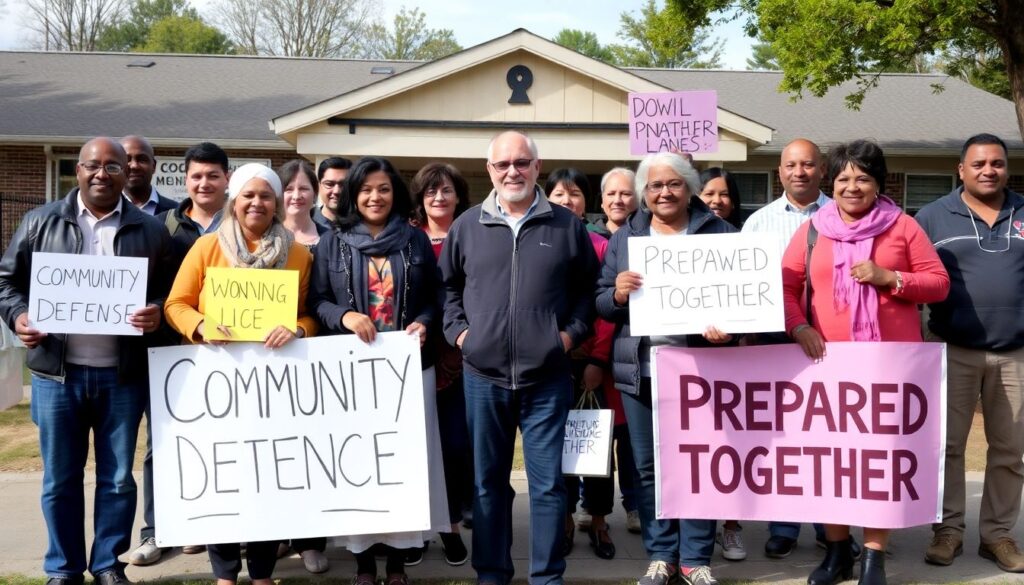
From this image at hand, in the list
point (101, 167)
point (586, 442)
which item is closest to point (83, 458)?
point (101, 167)

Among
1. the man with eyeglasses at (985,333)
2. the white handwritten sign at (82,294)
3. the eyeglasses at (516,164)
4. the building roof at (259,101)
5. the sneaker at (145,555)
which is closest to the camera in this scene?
the white handwritten sign at (82,294)

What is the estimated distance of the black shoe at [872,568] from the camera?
4.69 meters

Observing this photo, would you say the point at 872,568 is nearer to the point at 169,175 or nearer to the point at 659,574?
the point at 659,574

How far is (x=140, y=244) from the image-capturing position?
15.0 feet

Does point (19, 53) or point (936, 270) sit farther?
point (19, 53)

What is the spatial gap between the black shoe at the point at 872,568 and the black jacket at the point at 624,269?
4.14 feet

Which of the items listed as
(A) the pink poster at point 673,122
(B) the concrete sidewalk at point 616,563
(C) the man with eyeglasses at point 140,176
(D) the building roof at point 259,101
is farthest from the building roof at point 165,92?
(B) the concrete sidewalk at point 616,563

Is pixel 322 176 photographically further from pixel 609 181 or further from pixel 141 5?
pixel 141 5

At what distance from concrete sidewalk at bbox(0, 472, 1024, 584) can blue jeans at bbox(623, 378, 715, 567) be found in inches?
12.1

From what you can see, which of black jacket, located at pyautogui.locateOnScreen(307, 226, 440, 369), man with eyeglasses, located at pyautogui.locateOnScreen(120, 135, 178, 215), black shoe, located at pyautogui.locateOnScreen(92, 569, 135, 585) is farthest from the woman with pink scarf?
man with eyeglasses, located at pyautogui.locateOnScreen(120, 135, 178, 215)

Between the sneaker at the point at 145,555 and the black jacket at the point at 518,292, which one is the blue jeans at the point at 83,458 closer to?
the sneaker at the point at 145,555

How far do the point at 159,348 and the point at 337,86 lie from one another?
1686 cm

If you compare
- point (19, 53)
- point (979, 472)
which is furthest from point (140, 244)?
point (19, 53)

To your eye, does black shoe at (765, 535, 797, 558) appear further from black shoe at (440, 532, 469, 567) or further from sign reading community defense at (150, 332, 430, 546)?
sign reading community defense at (150, 332, 430, 546)
